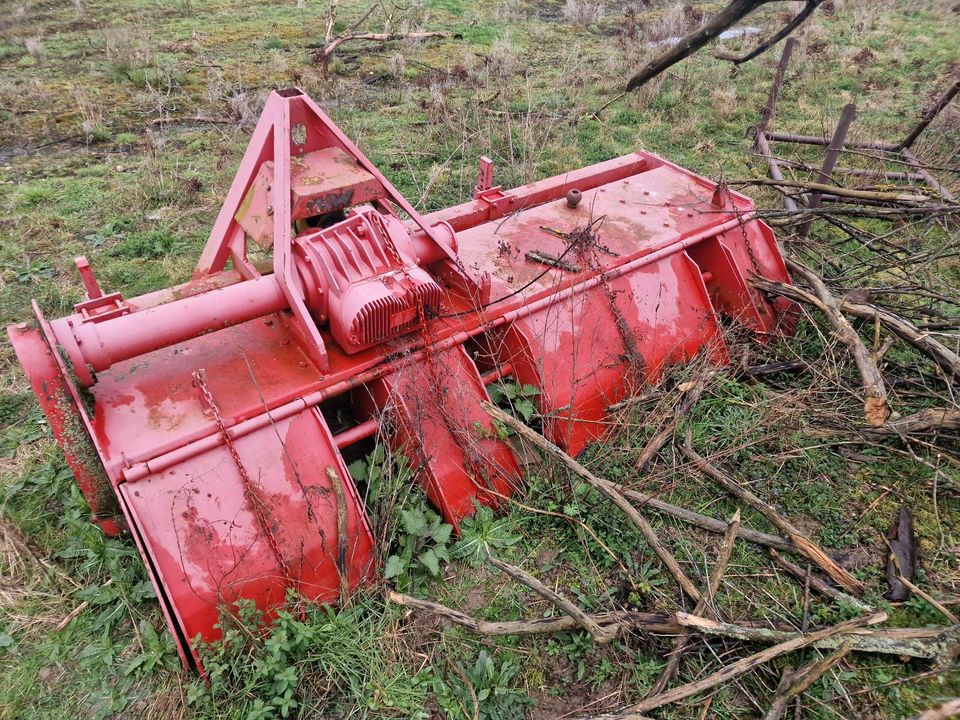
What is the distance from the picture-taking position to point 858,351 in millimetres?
3664

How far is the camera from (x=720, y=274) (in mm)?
4441

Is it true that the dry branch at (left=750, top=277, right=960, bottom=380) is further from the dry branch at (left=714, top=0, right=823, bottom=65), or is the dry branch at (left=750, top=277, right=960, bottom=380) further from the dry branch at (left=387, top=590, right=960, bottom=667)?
the dry branch at (left=714, top=0, right=823, bottom=65)

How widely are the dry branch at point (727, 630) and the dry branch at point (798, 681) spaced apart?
0.44ft

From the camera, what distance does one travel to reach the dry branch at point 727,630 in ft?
8.79

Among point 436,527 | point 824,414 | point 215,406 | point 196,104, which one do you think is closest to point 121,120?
point 196,104

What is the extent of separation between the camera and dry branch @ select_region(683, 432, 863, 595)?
3.00 metres

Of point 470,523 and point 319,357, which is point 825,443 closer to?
point 470,523

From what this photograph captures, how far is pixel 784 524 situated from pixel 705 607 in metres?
0.68

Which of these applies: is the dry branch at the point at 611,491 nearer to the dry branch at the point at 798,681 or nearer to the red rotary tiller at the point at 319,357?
the red rotary tiller at the point at 319,357

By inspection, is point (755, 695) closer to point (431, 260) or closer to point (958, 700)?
point (958, 700)

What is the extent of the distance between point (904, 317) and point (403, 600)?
3.99m

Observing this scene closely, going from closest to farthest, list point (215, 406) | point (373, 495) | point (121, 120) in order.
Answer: point (215, 406), point (373, 495), point (121, 120)

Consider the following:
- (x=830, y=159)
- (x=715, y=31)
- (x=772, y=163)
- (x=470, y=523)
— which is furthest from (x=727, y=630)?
(x=772, y=163)

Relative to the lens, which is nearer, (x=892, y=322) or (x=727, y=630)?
(x=727, y=630)
